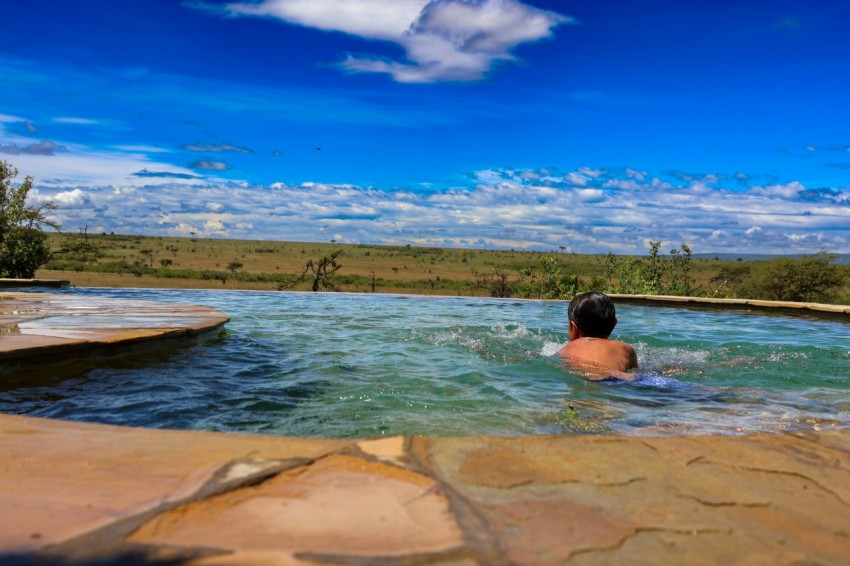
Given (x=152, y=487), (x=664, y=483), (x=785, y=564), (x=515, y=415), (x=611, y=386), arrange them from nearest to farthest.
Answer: (x=785, y=564) < (x=152, y=487) < (x=664, y=483) < (x=515, y=415) < (x=611, y=386)

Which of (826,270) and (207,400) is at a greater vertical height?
(826,270)

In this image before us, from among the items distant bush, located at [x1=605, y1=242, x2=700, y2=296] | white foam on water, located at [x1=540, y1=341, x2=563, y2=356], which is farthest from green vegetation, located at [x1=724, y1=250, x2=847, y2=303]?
white foam on water, located at [x1=540, y1=341, x2=563, y2=356]

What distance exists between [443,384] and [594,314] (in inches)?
59.9

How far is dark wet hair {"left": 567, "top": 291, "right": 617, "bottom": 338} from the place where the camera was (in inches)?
218

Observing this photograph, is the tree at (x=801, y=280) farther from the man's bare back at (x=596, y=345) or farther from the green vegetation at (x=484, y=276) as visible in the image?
the man's bare back at (x=596, y=345)

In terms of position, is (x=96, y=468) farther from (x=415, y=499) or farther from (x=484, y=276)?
(x=484, y=276)

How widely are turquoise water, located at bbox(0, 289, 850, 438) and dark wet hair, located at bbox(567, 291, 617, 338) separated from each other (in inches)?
18.5

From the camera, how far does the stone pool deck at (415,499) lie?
161cm

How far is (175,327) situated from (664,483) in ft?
15.6

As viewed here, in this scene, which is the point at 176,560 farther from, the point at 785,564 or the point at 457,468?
the point at 785,564

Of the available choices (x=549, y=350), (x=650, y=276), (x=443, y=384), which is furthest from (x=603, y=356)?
(x=650, y=276)

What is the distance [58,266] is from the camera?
102 ft

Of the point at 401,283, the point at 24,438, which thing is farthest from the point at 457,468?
the point at 401,283

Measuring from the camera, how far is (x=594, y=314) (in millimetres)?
5590
